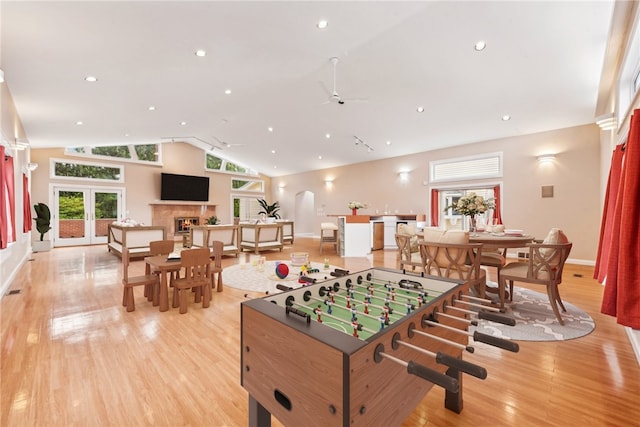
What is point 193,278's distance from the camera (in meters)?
3.34

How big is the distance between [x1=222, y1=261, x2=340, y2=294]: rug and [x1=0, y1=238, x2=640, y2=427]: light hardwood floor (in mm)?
894

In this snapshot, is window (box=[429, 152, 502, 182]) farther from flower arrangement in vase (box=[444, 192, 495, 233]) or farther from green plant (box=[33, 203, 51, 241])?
green plant (box=[33, 203, 51, 241])

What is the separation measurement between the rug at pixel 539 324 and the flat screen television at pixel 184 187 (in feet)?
34.6

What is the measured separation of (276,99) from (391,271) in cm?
553

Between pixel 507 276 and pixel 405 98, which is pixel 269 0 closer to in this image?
pixel 405 98

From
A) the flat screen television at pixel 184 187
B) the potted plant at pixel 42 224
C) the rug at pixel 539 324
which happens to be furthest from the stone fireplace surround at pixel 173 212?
the rug at pixel 539 324

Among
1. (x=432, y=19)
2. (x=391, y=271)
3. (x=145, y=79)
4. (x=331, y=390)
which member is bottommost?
(x=331, y=390)

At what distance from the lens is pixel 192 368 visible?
202 cm

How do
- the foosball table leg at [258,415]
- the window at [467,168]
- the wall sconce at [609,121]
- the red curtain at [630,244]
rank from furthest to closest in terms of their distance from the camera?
1. the window at [467,168]
2. the wall sconce at [609,121]
3. the red curtain at [630,244]
4. the foosball table leg at [258,415]

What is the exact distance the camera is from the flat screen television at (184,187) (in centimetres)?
1018

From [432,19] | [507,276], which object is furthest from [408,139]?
[507,276]

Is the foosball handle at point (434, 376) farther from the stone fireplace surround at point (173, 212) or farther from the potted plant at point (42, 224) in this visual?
the stone fireplace surround at point (173, 212)

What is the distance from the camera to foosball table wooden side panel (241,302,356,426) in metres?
0.78

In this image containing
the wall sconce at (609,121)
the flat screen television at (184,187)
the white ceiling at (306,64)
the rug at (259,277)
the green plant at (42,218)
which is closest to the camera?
the white ceiling at (306,64)
